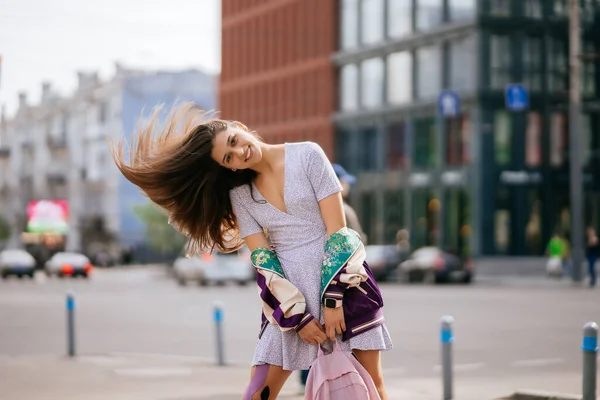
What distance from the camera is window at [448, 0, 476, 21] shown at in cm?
5238

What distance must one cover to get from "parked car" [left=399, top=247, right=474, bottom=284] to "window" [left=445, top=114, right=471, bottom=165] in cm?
1085

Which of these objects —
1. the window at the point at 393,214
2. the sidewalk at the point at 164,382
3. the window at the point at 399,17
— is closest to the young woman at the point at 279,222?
the sidewalk at the point at 164,382

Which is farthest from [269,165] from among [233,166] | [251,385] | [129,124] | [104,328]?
[129,124]

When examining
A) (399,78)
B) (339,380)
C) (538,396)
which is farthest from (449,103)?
(339,380)

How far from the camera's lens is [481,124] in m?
52.3

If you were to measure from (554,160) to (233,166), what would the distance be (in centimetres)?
5038

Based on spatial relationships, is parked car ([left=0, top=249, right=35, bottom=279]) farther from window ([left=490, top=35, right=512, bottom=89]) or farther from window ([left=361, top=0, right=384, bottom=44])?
window ([left=490, top=35, right=512, bottom=89])

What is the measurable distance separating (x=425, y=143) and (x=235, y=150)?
2020 inches

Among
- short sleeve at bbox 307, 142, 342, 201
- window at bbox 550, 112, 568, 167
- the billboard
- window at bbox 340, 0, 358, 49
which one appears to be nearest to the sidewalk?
short sleeve at bbox 307, 142, 342, 201

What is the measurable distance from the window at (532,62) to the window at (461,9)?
8.50 feet

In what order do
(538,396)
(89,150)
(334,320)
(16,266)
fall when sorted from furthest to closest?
(89,150), (16,266), (538,396), (334,320)

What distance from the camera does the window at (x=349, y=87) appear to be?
199 feet

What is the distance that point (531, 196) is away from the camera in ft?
175

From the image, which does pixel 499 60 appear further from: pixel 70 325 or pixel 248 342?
pixel 70 325
